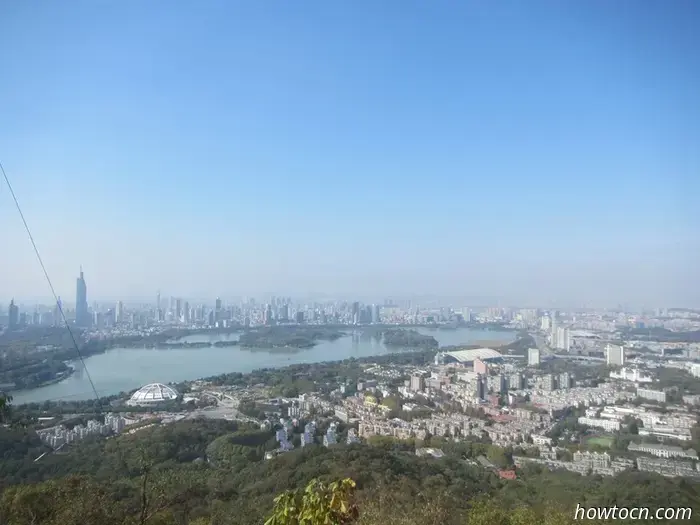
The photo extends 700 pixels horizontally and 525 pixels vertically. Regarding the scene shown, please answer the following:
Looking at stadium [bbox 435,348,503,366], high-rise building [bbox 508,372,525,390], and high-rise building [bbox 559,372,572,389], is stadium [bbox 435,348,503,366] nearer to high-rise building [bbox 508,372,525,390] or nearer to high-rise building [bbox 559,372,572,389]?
high-rise building [bbox 508,372,525,390]

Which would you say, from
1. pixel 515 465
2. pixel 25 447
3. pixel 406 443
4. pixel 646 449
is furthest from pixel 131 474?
pixel 646 449

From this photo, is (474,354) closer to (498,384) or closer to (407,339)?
(498,384)

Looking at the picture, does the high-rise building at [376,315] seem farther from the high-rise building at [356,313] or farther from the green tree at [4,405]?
the green tree at [4,405]

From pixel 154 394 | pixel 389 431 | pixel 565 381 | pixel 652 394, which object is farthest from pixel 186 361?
pixel 652 394

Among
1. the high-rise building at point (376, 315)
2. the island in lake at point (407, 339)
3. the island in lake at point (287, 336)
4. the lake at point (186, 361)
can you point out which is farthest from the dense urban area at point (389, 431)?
the high-rise building at point (376, 315)

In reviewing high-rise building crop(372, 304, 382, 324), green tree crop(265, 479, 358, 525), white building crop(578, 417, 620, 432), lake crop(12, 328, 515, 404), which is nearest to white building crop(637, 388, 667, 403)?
white building crop(578, 417, 620, 432)
